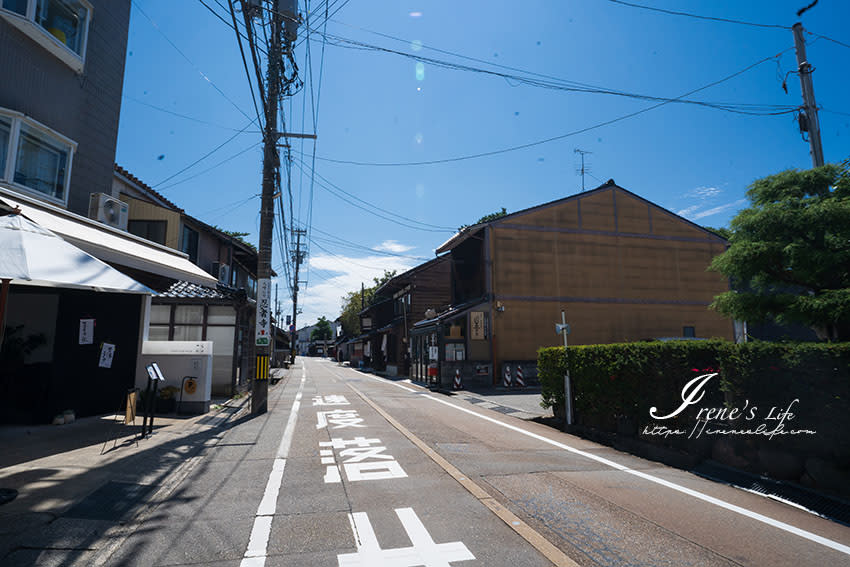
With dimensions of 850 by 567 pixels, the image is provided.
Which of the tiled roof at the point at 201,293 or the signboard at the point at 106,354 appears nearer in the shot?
the signboard at the point at 106,354

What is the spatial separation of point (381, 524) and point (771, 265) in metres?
8.44

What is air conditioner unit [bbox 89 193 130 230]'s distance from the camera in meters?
10.5

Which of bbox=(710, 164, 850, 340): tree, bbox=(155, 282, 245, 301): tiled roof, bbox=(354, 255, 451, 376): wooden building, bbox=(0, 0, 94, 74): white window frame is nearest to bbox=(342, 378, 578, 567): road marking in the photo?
bbox=(710, 164, 850, 340): tree

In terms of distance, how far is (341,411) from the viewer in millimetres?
12453

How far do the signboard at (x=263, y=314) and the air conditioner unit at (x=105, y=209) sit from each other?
3.79 meters

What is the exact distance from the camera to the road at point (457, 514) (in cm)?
378

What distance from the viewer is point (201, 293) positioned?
1584 cm

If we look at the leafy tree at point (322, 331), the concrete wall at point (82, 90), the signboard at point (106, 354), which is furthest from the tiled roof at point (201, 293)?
the leafy tree at point (322, 331)

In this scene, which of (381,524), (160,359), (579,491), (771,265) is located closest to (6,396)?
(160,359)

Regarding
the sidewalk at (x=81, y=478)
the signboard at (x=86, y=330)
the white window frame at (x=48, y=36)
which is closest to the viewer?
the sidewalk at (x=81, y=478)

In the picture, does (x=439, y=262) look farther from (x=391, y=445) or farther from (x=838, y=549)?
(x=838, y=549)

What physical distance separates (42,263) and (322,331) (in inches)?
4497

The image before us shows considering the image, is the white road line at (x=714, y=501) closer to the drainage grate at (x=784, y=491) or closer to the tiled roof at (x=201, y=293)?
the drainage grate at (x=784, y=491)

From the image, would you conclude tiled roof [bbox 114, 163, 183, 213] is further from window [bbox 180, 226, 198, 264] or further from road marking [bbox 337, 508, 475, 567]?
road marking [bbox 337, 508, 475, 567]
